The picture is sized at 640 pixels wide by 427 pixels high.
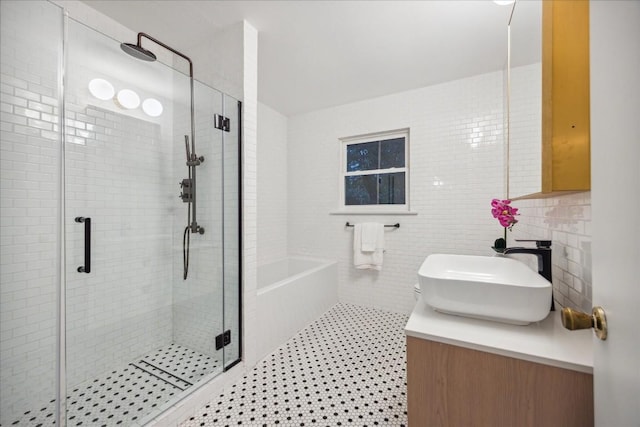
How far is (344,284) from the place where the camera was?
10.7ft

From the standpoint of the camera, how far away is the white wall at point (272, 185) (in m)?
3.20

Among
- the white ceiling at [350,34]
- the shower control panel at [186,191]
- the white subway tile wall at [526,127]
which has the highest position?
the white ceiling at [350,34]

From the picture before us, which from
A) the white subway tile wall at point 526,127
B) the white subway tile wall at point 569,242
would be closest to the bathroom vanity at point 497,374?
the white subway tile wall at point 569,242

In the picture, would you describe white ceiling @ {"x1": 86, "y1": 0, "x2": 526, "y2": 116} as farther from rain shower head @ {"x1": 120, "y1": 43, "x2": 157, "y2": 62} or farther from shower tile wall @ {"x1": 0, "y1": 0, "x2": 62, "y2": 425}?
shower tile wall @ {"x1": 0, "y1": 0, "x2": 62, "y2": 425}

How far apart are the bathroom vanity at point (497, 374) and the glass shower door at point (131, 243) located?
142 centimetres

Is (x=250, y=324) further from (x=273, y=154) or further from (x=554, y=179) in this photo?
(x=273, y=154)

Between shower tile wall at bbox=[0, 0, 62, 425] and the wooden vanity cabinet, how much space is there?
1.63 m

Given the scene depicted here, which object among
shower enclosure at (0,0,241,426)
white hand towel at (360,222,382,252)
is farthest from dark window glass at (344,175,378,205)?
shower enclosure at (0,0,241,426)

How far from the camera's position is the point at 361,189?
129 inches

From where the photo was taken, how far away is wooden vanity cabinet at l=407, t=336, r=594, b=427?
2.42 ft

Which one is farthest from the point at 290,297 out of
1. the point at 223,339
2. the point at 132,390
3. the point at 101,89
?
the point at 101,89

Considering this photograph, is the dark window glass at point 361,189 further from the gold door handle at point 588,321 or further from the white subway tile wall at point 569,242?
the gold door handle at point 588,321

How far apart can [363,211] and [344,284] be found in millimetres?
942

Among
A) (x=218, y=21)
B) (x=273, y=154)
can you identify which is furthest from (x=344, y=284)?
(x=218, y=21)
